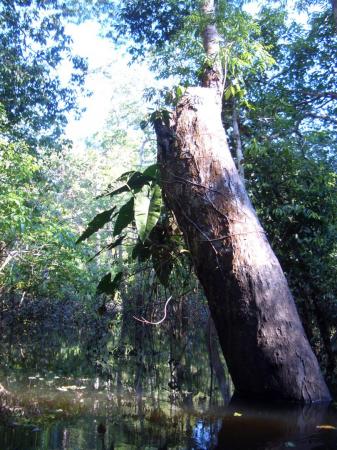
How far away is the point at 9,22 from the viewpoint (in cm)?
1009

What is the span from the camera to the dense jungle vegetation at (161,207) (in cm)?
453

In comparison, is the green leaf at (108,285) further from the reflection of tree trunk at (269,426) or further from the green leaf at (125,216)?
the reflection of tree trunk at (269,426)

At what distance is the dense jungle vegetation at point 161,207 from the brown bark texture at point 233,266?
251 millimetres

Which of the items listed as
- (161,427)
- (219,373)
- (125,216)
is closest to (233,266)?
(125,216)

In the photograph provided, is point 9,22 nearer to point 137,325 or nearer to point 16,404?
point 137,325

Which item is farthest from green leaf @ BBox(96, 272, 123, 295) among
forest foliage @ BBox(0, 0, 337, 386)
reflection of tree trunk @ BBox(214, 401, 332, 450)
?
reflection of tree trunk @ BBox(214, 401, 332, 450)

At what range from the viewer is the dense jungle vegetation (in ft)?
14.9

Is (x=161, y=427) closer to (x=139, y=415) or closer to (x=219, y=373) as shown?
(x=139, y=415)

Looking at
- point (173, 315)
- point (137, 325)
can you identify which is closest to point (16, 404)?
point (173, 315)

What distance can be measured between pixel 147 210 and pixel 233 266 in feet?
2.81

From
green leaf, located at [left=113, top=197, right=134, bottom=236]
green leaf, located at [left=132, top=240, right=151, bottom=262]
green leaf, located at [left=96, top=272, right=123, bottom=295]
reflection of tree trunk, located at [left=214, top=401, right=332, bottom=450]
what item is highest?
green leaf, located at [left=113, top=197, right=134, bottom=236]

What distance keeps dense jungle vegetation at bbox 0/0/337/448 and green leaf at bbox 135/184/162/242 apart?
0.01 metres

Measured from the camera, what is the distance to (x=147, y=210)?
3.76 metres

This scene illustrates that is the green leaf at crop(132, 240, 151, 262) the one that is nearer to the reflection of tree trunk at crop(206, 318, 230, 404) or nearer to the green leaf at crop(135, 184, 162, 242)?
the green leaf at crop(135, 184, 162, 242)
